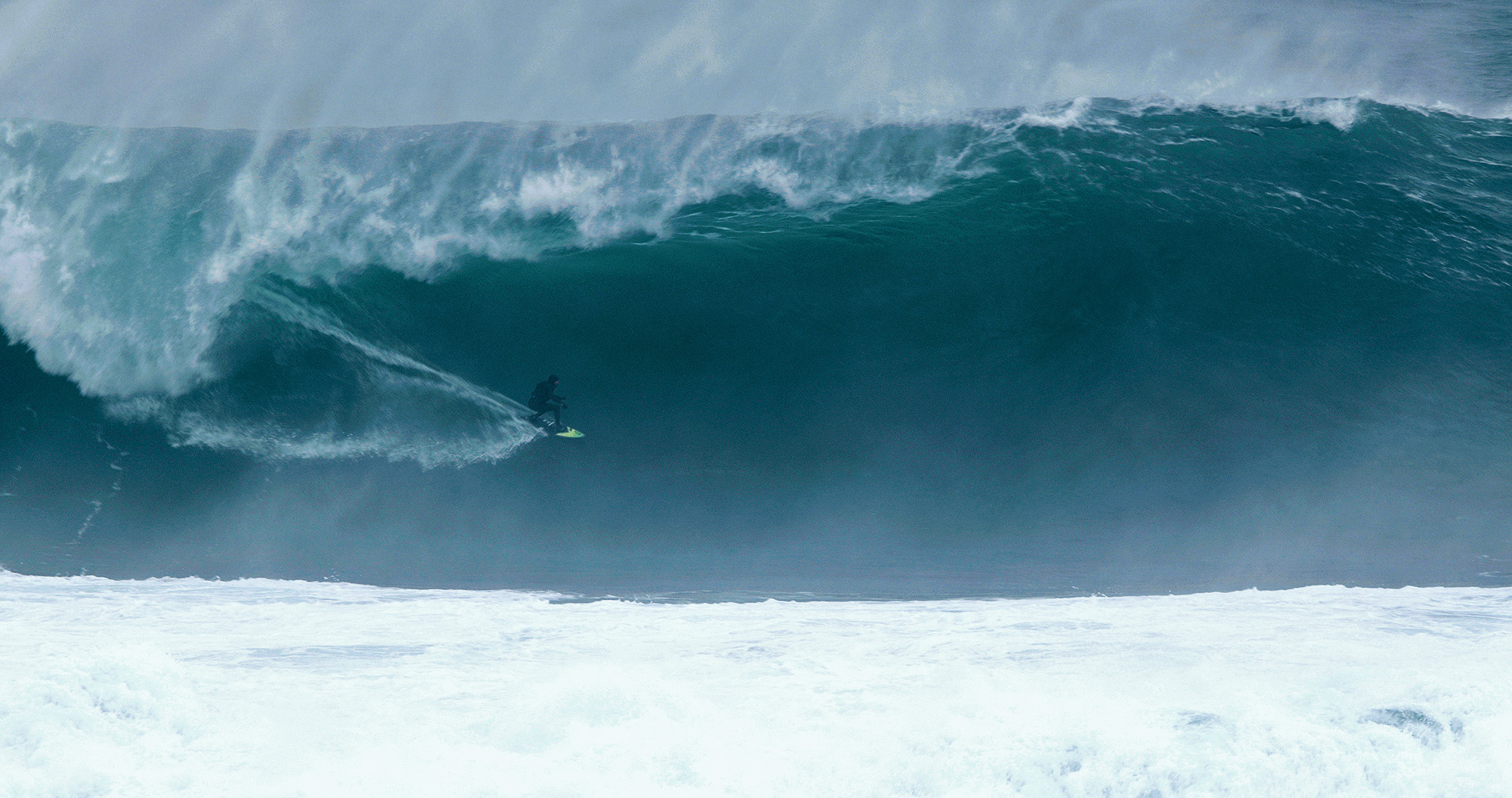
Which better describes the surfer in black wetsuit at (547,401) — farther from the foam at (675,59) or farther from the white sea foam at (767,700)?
the foam at (675,59)

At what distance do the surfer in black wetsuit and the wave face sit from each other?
11.4 inches

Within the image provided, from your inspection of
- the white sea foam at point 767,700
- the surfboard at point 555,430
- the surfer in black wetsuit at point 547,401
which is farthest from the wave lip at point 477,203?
the white sea foam at point 767,700

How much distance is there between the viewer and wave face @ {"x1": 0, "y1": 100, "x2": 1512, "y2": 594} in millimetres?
7652

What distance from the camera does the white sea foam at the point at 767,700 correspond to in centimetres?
478

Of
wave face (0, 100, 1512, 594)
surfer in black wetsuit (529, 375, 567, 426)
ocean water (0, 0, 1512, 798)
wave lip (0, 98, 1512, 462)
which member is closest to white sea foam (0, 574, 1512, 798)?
ocean water (0, 0, 1512, 798)

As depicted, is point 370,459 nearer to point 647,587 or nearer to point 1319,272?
point 647,587

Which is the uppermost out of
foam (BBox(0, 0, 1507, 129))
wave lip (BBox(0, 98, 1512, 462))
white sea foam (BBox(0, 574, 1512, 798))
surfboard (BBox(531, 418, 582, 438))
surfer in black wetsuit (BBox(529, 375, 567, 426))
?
foam (BBox(0, 0, 1507, 129))

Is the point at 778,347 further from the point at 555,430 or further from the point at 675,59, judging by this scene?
the point at 675,59

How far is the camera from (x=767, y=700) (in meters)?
5.40

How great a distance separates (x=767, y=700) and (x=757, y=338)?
163 inches

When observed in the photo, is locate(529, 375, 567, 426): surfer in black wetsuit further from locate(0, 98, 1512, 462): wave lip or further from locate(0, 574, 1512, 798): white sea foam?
locate(0, 574, 1512, 798): white sea foam

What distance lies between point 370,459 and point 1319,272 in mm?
8408

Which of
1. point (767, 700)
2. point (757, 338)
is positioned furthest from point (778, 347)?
point (767, 700)

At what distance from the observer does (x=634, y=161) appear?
29.4ft
